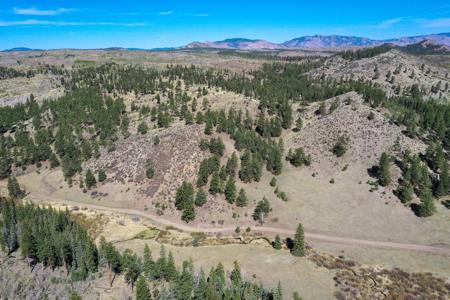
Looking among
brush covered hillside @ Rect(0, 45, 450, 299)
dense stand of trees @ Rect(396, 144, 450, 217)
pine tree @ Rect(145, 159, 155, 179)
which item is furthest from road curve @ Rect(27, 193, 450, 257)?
dense stand of trees @ Rect(396, 144, 450, 217)

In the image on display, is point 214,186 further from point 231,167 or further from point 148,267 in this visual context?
point 148,267

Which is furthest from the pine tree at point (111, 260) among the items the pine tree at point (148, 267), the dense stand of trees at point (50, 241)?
the pine tree at point (148, 267)

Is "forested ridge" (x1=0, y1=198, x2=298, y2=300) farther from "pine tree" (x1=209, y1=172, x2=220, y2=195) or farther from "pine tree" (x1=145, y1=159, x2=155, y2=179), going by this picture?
"pine tree" (x1=209, y1=172, x2=220, y2=195)

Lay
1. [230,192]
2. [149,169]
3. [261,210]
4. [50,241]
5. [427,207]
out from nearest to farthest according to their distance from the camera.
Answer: [50,241], [427,207], [261,210], [230,192], [149,169]

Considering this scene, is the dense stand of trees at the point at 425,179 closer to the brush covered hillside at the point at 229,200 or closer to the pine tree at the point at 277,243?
the brush covered hillside at the point at 229,200

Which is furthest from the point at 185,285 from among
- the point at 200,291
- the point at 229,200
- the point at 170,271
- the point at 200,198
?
the point at 229,200

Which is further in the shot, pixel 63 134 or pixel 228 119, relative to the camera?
pixel 63 134

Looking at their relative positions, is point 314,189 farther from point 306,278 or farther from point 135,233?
point 135,233

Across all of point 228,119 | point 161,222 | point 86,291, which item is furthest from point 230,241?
point 228,119
